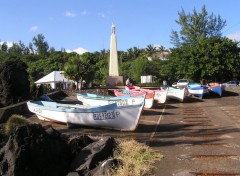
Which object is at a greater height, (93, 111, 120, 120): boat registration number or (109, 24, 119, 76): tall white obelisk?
(109, 24, 119, 76): tall white obelisk

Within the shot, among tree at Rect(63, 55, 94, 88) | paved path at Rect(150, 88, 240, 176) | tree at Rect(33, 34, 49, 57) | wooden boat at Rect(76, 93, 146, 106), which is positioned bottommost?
paved path at Rect(150, 88, 240, 176)

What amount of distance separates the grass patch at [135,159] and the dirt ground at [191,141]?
23 cm

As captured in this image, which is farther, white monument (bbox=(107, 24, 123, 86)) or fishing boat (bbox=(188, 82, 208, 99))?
white monument (bbox=(107, 24, 123, 86))

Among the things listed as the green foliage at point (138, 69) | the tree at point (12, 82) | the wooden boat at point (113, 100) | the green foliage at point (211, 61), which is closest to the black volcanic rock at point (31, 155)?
the wooden boat at point (113, 100)

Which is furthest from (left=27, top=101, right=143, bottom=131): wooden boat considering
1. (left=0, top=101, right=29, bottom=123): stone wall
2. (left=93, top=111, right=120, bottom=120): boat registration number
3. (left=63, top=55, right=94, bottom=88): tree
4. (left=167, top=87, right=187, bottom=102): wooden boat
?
(left=63, top=55, right=94, bottom=88): tree

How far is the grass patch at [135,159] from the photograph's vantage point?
9134 millimetres

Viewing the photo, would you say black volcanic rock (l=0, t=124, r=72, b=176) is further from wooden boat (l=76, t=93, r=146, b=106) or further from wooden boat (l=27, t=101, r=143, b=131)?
wooden boat (l=76, t=93, r=146, b=106)

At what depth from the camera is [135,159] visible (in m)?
10.1

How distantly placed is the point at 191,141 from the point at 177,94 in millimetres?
19204

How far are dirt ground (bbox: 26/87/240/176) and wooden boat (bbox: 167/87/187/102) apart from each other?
34.6 feet

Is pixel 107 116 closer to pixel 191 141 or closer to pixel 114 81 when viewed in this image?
pixel 191 141

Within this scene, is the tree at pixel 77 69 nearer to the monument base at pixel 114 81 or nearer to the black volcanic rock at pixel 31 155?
the monument base at pixel 114 81

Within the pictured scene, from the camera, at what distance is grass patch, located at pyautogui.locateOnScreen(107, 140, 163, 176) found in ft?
30.0

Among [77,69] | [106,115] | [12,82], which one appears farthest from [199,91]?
[106,115]
